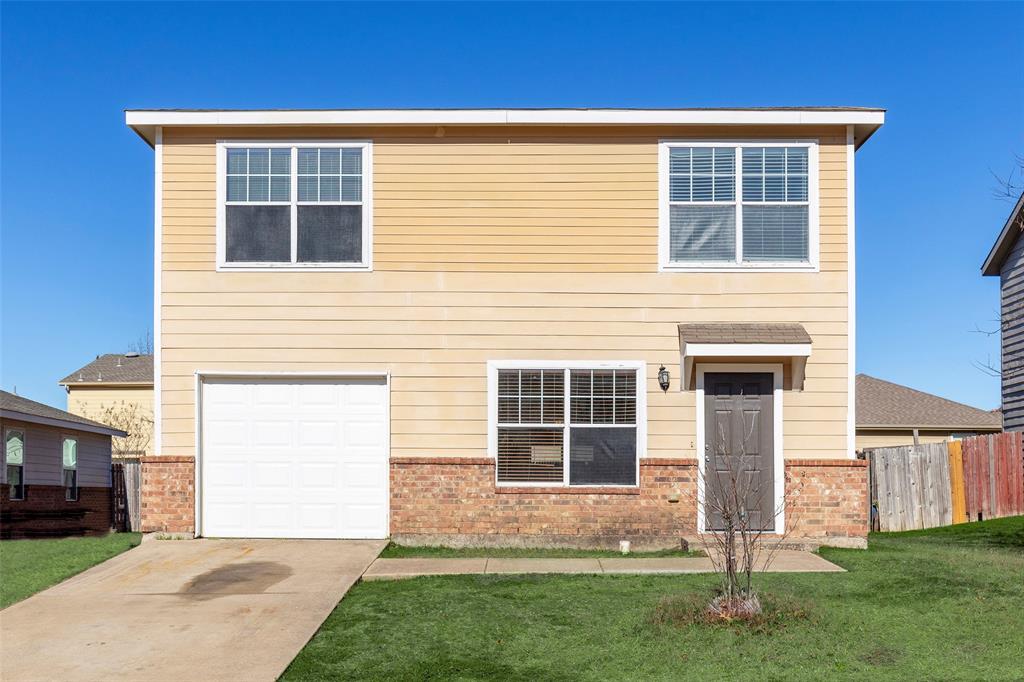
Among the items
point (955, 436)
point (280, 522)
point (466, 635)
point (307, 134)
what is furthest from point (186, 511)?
point (955, 436)

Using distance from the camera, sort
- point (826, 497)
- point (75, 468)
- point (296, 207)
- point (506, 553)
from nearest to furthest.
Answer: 1. point (506, 553)
2. point (826, 497)
3. point (296, 207)
4. point (75, 468)

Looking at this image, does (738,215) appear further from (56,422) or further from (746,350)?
(56,422)

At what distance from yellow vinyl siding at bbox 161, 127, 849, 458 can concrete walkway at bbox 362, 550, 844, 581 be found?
1.70 m

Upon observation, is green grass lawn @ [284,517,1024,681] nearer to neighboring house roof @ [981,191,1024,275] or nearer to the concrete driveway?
the concrete driveway

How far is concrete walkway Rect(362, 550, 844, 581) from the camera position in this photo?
32.8ft

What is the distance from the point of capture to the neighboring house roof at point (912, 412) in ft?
91.8

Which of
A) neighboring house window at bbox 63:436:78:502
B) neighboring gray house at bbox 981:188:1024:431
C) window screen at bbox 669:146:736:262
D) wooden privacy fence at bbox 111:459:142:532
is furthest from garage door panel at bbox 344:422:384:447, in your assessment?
neighboring gray house at bbox 981:188:1024:431

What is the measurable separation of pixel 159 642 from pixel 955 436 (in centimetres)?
2628

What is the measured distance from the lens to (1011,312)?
71.0 feet

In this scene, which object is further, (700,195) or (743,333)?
(700,195)

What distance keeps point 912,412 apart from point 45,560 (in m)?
24.9

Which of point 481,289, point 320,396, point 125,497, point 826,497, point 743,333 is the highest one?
point 481,289

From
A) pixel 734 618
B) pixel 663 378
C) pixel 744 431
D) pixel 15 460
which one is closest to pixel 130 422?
pixel 15 460

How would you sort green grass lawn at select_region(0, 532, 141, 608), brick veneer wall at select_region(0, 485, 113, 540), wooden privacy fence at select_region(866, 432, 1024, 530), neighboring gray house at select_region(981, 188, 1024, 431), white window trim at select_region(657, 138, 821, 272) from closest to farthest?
green grass lawn at select_region(0, 532, 141, 608) → white window trim at select_region(657, 138, 821, 272) → wooden privacy fence at select_region(866, 432, 1024, 530) → brick veneer wall at select_region(0, 485, 113, 540) → neighboring gray house at select_region(981, 188, 1024, 431)
